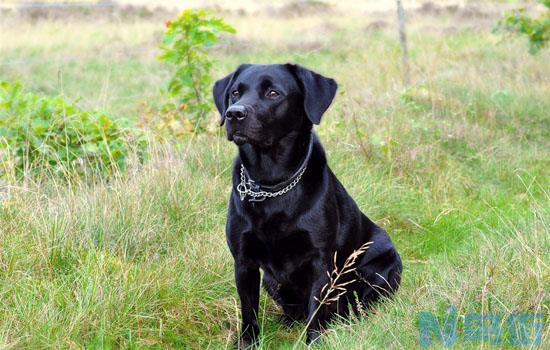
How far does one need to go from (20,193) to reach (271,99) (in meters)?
1.76

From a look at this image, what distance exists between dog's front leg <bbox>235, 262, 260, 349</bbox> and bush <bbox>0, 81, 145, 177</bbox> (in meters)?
1.84

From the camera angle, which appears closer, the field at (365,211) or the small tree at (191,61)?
the field at (365,211)

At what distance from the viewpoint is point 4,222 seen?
4027 mm

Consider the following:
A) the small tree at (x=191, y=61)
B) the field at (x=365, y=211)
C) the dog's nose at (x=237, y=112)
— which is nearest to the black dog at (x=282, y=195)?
the dog's nose at (x=237, y=112)

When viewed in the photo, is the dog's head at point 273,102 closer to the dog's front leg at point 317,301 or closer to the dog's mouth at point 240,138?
the dog's mouth at point 240,138

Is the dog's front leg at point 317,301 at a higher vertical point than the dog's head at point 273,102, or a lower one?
lower

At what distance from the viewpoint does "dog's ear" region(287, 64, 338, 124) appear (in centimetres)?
360

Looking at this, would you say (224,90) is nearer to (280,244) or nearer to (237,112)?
(237,112)

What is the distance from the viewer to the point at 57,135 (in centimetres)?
534

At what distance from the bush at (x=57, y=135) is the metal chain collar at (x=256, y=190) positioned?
1.78 m

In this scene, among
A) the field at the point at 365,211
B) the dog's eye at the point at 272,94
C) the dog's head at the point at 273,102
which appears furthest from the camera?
the dog's eye at the point at 272,94

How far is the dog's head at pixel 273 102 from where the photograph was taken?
3.44 m

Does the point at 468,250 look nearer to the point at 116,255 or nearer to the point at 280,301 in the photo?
the point at 280,301

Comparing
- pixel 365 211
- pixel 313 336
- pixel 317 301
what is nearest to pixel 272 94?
pixel 317 301
